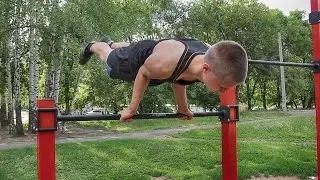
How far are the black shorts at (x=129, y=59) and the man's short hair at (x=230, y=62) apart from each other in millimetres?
609

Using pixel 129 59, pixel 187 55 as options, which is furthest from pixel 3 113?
pixel 187 55

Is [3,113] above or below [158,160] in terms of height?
above

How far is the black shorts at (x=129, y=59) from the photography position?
9.31ft

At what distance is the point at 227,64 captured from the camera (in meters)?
2.30

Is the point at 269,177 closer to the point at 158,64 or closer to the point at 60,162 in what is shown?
the point at 60,162

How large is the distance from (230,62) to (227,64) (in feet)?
0.06

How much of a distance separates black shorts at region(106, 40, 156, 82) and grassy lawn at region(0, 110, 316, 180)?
450 centimetres

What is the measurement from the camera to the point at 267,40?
25922 mm

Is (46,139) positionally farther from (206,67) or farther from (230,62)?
(230,62)

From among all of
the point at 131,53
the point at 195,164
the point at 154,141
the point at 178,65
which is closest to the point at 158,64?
the point at 178,65

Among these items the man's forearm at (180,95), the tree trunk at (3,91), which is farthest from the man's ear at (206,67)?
the tree trunk at (3,91)

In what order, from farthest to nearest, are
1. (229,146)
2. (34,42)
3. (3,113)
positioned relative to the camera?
1. (3,113)
2. (34,42)
3. (229,146)

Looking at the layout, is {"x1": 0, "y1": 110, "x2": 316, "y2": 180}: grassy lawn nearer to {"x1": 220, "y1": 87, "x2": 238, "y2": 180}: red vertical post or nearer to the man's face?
{"x1": 220, "y1": 87, "x2": 238, "y2": 180}: red vertical post

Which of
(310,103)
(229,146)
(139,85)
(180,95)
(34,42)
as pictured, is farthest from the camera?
(310,103)
